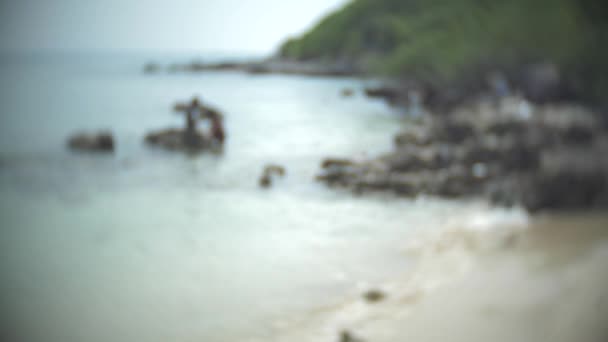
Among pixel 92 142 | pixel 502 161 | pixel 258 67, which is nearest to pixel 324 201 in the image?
pixel 502 161

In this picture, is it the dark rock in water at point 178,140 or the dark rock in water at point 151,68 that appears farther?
the dark rock in water at point 151,68

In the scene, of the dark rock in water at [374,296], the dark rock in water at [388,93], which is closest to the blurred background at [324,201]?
the dark rock in water at [374,296]

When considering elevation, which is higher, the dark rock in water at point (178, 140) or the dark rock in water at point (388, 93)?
the dark rock in water at point (388, 93)

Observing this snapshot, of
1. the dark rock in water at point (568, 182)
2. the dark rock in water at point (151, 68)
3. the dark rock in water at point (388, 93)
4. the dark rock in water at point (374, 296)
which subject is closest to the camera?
the dark rock in water at point (374, 296)

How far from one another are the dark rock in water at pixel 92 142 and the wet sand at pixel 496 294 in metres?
4.16

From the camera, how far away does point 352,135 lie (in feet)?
23.2

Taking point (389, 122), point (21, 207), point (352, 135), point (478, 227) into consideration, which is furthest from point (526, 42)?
point (389, 122)

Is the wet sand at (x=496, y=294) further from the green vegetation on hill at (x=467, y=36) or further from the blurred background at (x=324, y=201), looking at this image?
the green vegetation on hill at (x=467, y=36)

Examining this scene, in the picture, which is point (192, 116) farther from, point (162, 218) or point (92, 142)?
point (162, 218)

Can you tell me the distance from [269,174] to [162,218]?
4.95 feet

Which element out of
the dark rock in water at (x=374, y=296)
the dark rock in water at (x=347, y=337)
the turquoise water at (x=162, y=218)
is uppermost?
the turquoise water at (x=162, y=218)

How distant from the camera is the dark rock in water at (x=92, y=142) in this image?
5230 mm

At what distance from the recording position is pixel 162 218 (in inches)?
158

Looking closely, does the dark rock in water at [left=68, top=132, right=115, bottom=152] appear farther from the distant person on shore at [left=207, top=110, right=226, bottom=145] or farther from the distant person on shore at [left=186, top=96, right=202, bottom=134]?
the distant person on shore at [left=207, top=110, right=226, bottom=145]
